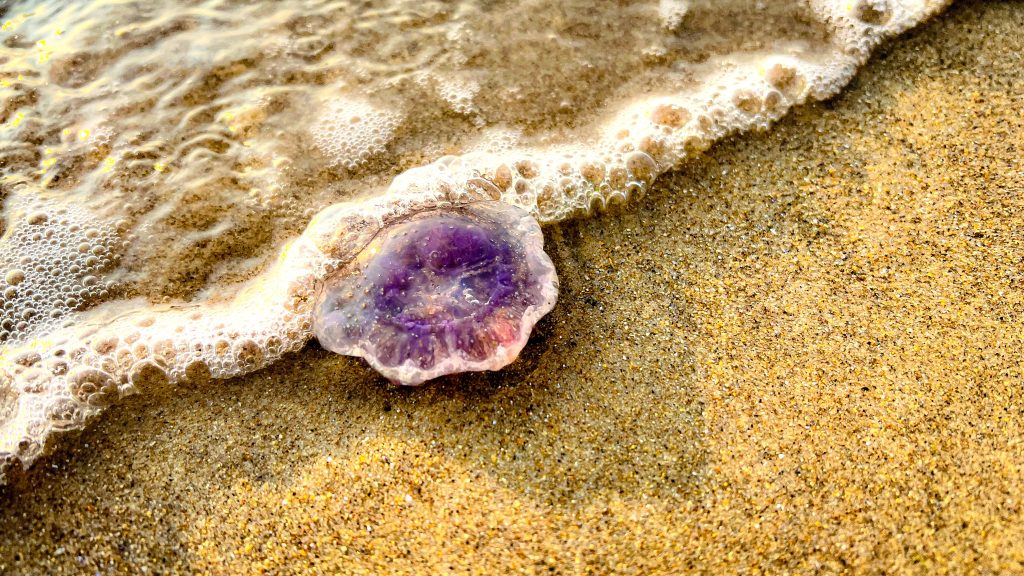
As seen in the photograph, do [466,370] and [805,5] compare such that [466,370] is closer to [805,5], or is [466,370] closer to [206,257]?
[206,257]

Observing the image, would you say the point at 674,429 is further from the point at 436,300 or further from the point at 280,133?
the point at 280,133

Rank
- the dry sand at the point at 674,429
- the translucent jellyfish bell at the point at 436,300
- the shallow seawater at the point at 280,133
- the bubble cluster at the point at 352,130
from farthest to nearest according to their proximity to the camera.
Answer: the bubble cluster at the point at 352,130
the shallow seawater at the point at 280,133
the translucent jellyfish bell at the point at 436,300
the dry sand at the point at 674,429

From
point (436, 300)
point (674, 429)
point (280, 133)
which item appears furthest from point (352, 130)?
point (674, 429)

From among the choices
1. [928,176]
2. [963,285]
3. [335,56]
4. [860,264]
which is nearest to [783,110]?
[928,176]

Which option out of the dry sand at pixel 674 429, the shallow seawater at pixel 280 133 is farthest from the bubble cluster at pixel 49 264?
the dry sand at pixel 674 429

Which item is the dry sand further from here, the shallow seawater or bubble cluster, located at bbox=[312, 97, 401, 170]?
bubble cluster, located at bbox=[312, 97, 401, 170]

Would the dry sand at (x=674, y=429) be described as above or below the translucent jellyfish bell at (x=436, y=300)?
below

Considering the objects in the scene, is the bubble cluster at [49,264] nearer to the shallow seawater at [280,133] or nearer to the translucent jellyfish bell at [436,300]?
the shallow seawater at [280,133]

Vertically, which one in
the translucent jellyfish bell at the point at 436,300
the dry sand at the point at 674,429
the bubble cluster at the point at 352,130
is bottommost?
the dry sand at the point at 674,429

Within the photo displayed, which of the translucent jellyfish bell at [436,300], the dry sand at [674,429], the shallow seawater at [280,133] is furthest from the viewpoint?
the shallow seawater at [280,133]
